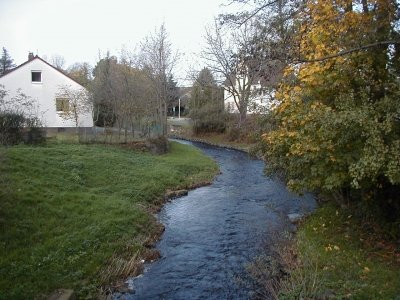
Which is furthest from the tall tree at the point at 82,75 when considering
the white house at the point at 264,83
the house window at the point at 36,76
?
the white house at the point at 264,83

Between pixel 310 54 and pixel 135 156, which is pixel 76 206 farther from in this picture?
pixel 135 156

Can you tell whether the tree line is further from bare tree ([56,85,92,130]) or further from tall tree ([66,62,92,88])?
tall tree ([66,62,92,88])

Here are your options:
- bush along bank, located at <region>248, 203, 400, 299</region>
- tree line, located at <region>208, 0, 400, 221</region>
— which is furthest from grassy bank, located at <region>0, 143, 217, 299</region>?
tree line, located at <region>208, 0, 400, 221</region>

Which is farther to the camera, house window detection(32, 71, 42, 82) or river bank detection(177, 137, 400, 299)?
Result: house window detection(32, 71, 42, 82)

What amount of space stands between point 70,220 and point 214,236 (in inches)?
182

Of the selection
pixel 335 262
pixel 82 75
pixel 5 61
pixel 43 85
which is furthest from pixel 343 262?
pixel 5 61

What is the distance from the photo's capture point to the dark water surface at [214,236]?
916 cm

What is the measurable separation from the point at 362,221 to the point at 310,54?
5.10 metres

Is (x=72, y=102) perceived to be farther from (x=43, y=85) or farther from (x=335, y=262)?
(x=335, y=262)

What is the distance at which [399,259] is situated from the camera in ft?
29.2

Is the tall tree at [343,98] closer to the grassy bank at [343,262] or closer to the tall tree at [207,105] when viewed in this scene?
the grassy bank at [343,262]

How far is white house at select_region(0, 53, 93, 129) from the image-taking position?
35688mm

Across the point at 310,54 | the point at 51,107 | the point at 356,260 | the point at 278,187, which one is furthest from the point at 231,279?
the point at 51,107

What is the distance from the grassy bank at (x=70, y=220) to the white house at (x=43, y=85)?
60.9ft
